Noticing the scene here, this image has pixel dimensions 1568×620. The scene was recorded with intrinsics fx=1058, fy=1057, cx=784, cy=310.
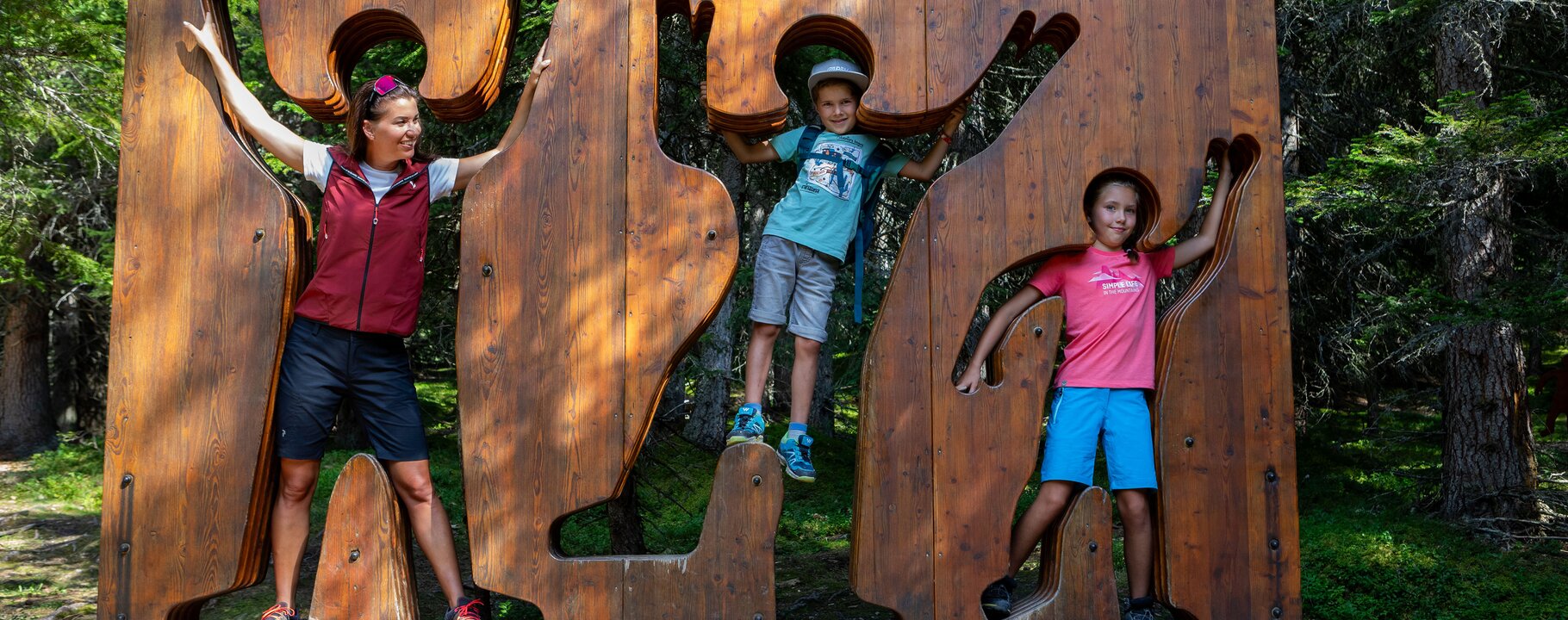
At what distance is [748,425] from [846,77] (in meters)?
1.41

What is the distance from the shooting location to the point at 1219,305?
13.5 feet

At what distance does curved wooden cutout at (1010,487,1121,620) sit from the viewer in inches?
153

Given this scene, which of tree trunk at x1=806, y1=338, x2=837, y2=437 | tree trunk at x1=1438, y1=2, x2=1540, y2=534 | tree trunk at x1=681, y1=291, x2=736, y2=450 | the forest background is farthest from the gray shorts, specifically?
tree trunk at x1=1438, y1=2, x2=1540, y2=534

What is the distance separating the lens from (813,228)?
13.5 feet

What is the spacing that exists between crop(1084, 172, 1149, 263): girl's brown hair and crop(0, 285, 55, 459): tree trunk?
41.7ft

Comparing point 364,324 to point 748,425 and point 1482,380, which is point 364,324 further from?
point 1482,380

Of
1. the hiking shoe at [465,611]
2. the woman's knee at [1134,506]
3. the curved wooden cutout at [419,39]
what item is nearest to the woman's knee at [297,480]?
the hiking shoe at [465,611]

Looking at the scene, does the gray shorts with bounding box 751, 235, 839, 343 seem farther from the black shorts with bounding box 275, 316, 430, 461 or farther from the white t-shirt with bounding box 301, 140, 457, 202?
the black shorts with bounding box 275, 316, 430, 461

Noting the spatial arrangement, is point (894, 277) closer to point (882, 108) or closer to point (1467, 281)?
point (882, 108)

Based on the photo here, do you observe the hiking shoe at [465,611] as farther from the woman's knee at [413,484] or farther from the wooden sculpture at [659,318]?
the woman's knee at [413,484]

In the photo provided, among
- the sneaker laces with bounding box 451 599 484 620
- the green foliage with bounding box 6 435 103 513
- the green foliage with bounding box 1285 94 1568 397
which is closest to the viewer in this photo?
the sneaker laces with bounding box 451 599 484 620

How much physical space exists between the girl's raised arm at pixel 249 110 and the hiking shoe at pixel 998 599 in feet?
10.1

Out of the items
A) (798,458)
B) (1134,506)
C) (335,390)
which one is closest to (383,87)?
(335,390)

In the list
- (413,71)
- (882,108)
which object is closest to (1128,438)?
(882,108)
